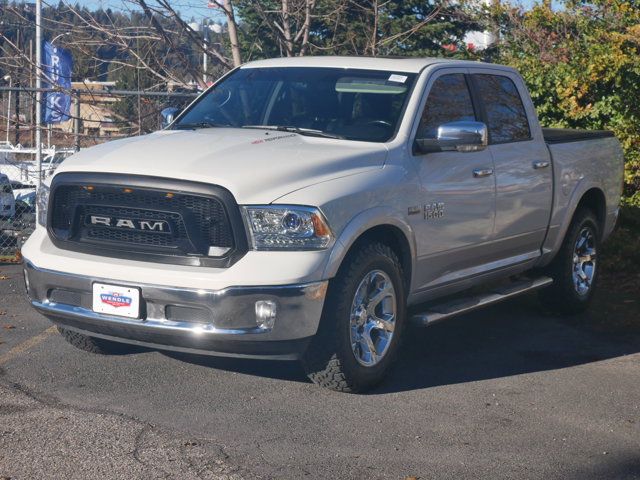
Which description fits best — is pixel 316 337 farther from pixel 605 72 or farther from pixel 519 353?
pixel 605 72

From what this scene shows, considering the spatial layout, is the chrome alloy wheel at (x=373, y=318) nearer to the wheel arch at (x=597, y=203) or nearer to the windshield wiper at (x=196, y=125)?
the windshield wiper at (x=196, y=125)

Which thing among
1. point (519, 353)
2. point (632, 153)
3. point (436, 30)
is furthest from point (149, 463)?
point (436, 30)

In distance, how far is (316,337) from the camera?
563cm

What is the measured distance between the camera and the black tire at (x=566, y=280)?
330 inches

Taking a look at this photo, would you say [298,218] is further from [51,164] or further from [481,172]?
[51,164]

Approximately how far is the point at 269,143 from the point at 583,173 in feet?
10.8

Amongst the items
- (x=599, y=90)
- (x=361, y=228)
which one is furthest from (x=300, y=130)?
(x=599, y=90)

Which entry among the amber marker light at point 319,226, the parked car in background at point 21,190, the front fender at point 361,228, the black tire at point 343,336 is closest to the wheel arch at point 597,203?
the front fender at point 361,228

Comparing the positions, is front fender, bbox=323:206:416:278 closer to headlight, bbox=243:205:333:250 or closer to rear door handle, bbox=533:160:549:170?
headlight, bbox=243:205:333:250

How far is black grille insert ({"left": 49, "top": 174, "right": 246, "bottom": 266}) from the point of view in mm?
5445

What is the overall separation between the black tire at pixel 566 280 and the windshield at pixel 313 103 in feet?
7.74

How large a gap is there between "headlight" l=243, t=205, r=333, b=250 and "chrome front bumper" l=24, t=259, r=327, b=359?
0.23 m

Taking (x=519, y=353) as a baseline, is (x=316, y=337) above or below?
above

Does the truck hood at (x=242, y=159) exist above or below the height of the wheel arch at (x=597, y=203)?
above
